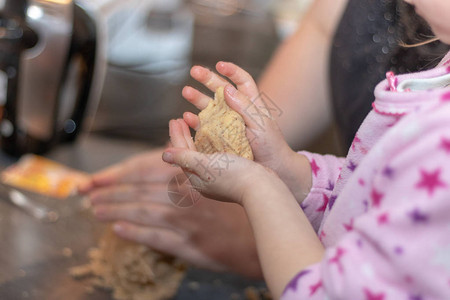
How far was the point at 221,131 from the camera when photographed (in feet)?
1.11

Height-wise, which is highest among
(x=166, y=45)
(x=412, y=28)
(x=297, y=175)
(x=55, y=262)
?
(x=412, y=28)

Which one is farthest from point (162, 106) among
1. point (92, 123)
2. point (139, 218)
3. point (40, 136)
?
point (139, 218)

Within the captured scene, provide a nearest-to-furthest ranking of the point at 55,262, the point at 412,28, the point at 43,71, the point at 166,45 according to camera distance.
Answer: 1. the point at 412,28
2. the point at 55,262
3. the point at 43,71
4. the point at 166,45

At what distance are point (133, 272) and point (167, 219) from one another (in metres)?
0.08

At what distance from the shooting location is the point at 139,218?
0.54 m

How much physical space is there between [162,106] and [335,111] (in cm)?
55

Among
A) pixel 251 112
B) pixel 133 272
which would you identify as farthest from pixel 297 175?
pixel 133 272

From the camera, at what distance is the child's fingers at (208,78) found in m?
0.35

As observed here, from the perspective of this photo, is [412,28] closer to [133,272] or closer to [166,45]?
[133,272]

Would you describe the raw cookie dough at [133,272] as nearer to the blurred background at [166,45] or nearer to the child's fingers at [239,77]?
the child's fingers at [239,77]

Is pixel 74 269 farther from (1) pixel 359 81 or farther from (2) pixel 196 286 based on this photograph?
(1) pixel 359 81

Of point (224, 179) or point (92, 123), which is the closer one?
point (224, 179)

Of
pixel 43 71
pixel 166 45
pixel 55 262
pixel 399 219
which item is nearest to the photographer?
pixel 399 219

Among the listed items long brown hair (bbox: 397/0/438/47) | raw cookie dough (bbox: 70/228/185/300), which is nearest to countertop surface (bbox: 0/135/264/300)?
raw cookie dough (bbox: 70/228/185/300)
